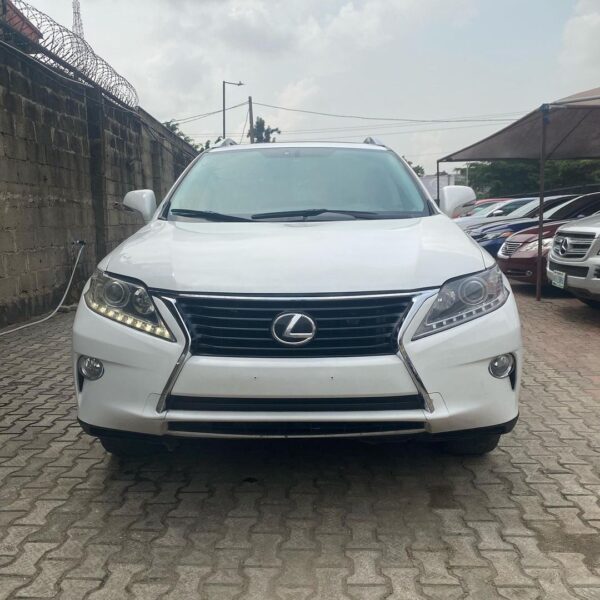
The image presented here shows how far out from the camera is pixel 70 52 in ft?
30.0

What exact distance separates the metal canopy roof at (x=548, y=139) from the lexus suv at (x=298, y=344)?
281 inches

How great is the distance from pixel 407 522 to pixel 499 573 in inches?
19.4

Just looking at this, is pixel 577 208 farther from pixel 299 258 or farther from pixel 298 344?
pixel 298 344

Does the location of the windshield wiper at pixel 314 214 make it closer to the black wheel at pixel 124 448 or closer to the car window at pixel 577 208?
the black wheel at pixel 124 448

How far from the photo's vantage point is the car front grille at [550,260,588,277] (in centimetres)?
746

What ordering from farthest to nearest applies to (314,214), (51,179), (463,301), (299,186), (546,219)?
(546,219) → (51,179) → (299,186) → (314,214) → (463,301)

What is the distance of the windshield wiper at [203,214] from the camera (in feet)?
12.6

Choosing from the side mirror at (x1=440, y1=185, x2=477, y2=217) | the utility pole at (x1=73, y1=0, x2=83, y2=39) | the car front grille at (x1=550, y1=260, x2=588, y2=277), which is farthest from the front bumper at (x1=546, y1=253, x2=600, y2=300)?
the utility pole at (x1=73, y1=0, x2=83, y2=39)

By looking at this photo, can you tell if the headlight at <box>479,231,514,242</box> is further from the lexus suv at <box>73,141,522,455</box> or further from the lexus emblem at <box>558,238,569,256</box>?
the lexus suv at <box>73,141,522,455</box>

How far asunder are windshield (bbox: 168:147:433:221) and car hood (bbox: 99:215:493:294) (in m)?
0.41

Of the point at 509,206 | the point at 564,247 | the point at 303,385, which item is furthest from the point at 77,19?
the point at 303,385

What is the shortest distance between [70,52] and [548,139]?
749 cm

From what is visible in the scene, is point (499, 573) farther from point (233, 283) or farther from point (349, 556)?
point (233, 283)

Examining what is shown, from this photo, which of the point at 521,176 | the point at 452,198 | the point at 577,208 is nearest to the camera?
the point at 452,198
